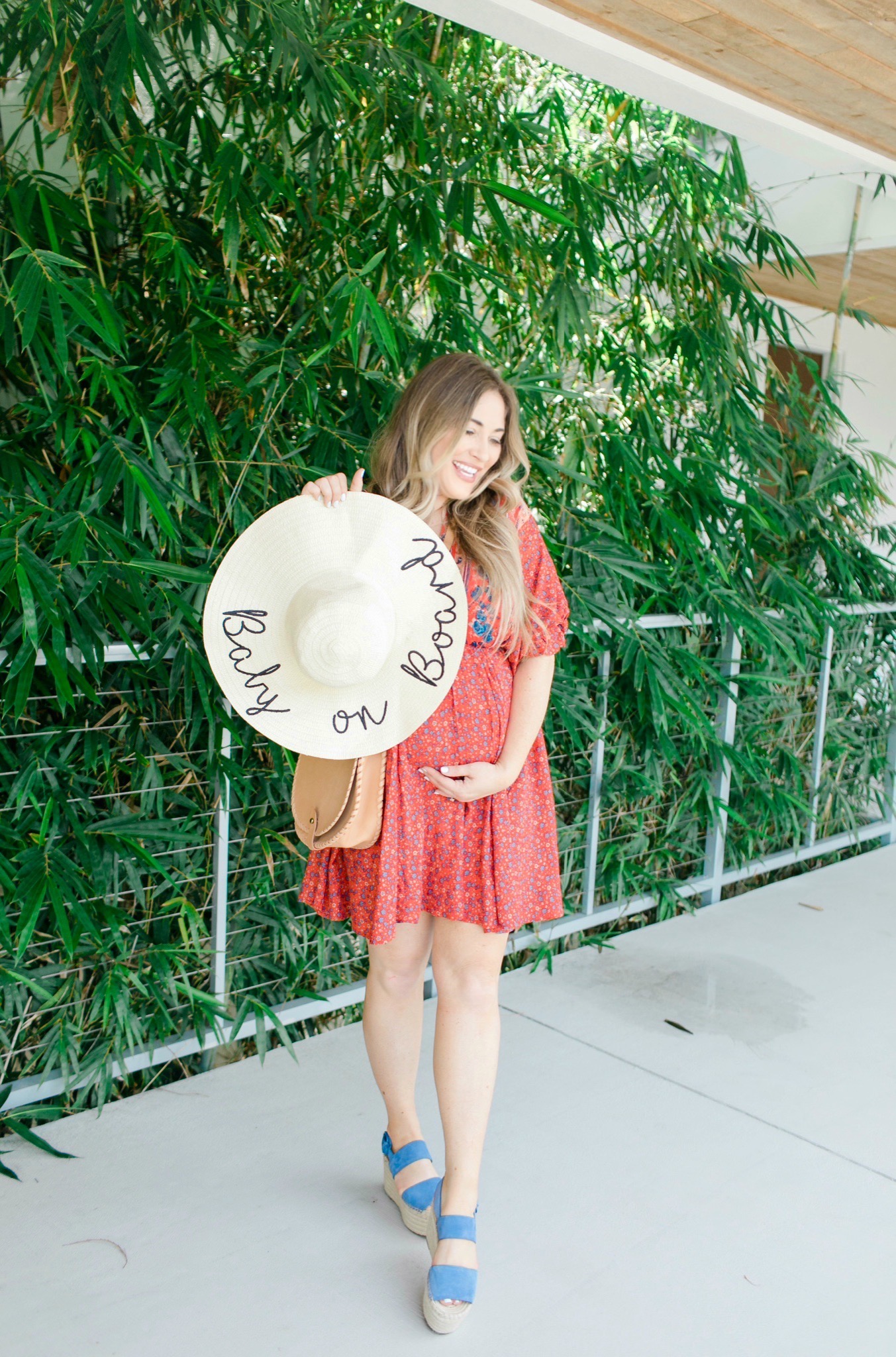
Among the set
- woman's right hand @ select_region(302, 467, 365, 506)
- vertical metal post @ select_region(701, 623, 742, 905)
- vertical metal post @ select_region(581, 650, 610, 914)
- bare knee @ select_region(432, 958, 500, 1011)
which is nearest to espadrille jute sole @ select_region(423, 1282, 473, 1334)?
bare knee @ select_region(432, 958, 500, 1011)

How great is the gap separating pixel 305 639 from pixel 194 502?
0.80m

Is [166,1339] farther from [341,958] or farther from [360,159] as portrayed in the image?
[360,159]

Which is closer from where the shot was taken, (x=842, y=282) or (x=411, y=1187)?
(x=411, y=1187)

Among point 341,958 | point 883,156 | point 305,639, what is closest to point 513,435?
point 305,639

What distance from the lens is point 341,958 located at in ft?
9.85

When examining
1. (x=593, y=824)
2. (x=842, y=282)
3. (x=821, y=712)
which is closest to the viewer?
(x=593, y=824)

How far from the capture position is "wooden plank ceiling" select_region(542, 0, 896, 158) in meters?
2.35

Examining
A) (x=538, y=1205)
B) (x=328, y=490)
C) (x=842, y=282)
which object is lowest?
(x=538, y=1205)

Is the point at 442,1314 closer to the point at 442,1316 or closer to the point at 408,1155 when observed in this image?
the point at 442,1316

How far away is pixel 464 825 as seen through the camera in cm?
194

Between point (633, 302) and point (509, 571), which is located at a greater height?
point (633, 302)

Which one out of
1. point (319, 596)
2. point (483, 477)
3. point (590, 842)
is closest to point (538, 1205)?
point (319, 596)

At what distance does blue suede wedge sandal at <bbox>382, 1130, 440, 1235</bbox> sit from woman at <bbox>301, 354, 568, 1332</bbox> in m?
0.04

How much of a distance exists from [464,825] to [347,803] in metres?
0.20
